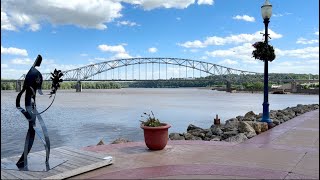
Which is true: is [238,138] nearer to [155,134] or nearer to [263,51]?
[155,134]

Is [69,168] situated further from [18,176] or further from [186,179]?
[186,179]

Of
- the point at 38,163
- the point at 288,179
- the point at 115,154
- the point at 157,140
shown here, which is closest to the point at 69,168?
the point at 38,163

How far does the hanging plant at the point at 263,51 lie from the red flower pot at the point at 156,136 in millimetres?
6515

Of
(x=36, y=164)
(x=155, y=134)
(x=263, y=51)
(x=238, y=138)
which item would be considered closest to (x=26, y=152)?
(x=36, y=164)

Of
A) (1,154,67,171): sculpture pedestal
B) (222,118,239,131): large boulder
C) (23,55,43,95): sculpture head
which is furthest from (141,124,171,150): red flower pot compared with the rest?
(222,118,239,131): large boulder

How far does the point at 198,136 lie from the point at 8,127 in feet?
49.2

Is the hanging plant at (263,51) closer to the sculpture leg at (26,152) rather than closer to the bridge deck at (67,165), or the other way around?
the bridge deck at (67,165)

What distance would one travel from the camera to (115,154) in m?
8.00

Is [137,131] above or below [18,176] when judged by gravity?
below

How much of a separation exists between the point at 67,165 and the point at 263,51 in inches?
365

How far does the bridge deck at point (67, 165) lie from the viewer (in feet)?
18.9

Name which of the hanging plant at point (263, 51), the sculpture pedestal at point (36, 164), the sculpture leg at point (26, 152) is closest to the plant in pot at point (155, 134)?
the sculpture pedestal at point (36, 164)

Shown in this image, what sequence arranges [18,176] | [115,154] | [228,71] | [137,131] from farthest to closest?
1. [228,71]
2. [137,131]
3. [115,154]
4. [18,176]

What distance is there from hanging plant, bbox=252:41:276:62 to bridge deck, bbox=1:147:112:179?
27.5 ft
